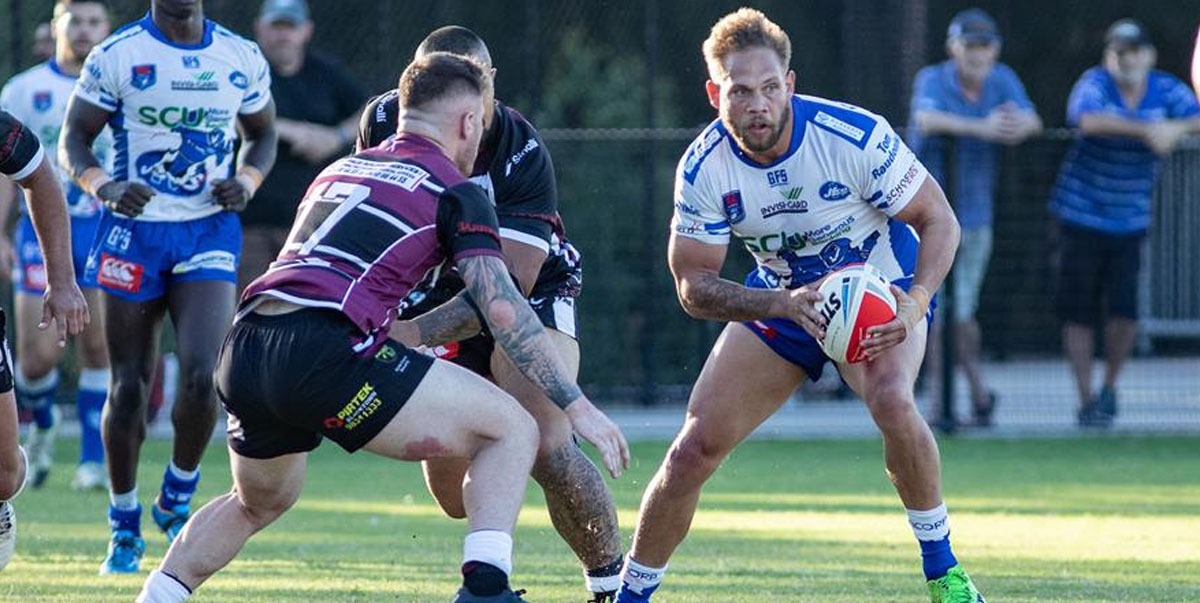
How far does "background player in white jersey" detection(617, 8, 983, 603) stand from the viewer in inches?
259

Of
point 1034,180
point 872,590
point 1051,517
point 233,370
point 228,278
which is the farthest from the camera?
point 1034,180

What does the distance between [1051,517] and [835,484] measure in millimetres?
1887

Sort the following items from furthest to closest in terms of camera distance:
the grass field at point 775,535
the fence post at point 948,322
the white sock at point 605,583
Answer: the fence post at point 948,322 < the grass field at point 775,535 < the white sock at point 605,583

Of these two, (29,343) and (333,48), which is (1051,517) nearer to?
(29,343)

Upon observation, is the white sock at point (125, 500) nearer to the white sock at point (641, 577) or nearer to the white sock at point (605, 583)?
the white sock at point (605, 583)

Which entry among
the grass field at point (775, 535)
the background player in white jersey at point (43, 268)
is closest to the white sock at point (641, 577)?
the grass field at point (775, 535)

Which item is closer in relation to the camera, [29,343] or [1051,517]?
[1051,517]

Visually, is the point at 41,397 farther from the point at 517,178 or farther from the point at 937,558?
the point at 937,558

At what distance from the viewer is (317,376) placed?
5461mm

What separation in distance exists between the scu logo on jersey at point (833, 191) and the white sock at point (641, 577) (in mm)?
1351

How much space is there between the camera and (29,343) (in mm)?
11586

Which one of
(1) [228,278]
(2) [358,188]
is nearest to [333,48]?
(1) [228,278]

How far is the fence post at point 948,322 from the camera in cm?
1393

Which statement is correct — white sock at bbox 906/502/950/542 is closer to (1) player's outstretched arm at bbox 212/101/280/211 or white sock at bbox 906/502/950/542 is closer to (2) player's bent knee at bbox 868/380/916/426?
(2) player's bent knee at bbox 868/380/916/426
